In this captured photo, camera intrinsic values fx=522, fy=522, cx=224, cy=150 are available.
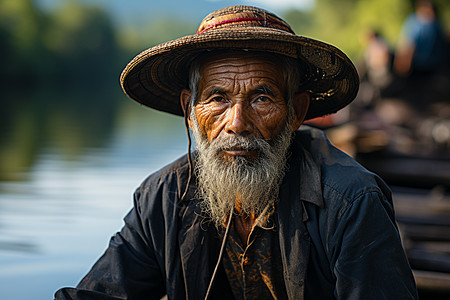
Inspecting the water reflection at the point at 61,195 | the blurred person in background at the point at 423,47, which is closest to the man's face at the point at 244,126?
the water reflection at the point at 61,195

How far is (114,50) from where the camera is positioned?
2709 inches

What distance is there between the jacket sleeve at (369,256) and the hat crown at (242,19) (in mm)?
813

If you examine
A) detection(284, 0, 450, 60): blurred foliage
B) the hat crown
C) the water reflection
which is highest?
detection(284, 0, 450, 60): blurred foliage

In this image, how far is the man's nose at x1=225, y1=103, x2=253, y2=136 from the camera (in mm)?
2102

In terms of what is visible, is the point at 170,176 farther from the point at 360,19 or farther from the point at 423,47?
the point at 360,19

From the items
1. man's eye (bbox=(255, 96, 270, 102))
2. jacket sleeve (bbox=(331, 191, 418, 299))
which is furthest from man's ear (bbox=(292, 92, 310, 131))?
jacket sleeve (bbox=(331, 191, 418, 299))

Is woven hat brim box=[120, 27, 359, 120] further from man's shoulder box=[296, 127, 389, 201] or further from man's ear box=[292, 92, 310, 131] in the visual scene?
man's shoulder box=[296, 127, 389, 201]

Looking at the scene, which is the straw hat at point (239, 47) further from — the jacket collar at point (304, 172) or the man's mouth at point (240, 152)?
the man's mouth at point (240, 152)

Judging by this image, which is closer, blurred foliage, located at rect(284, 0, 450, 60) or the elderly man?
the elderly man

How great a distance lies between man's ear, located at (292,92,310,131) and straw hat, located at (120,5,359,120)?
8 centimetres

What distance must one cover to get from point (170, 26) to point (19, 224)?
562 ft

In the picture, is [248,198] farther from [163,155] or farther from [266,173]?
A: [163,155]

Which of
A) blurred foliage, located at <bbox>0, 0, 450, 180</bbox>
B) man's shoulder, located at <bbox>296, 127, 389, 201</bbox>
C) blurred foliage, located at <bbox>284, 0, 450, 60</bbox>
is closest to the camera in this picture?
man's shoulder, located at <bbox>296, 127, 389, 201</bbox>

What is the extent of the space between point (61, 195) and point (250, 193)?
643cm
